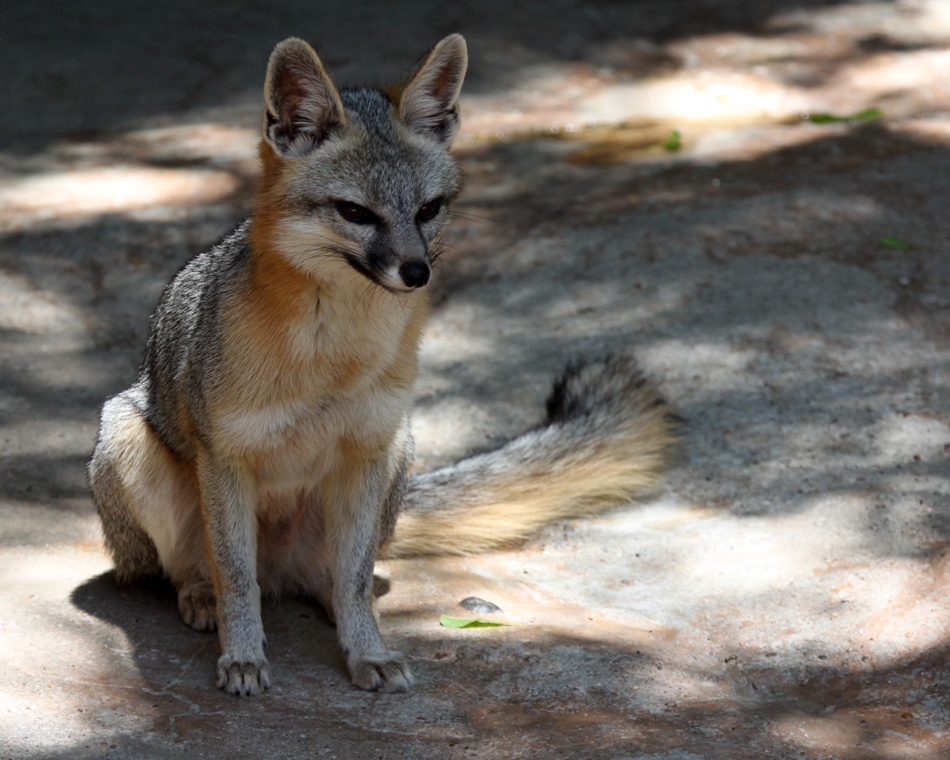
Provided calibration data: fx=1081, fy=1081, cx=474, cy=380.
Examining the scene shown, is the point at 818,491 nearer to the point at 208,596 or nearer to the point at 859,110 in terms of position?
the point at 208,596

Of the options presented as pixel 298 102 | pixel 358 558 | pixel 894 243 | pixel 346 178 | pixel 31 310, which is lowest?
pixel 358 558

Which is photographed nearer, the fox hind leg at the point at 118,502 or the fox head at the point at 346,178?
the fox head at the point at 346,178

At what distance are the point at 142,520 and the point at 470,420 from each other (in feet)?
7.03

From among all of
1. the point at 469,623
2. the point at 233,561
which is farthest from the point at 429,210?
the point at 469,623

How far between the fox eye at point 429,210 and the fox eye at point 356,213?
6.7 inches

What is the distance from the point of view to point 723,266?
6.53 metres

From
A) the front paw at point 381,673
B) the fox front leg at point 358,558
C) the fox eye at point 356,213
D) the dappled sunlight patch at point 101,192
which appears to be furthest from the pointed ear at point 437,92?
the dappled sunlight patch at point 101,192

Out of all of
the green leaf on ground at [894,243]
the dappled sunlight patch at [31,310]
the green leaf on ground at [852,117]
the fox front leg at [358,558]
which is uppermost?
the green leaf on ground at [852,117]

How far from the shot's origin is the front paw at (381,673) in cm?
362

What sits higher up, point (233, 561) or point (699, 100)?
point (699, 100)

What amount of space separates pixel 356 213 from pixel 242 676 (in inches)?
61.4

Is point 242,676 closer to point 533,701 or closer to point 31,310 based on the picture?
point 533,701

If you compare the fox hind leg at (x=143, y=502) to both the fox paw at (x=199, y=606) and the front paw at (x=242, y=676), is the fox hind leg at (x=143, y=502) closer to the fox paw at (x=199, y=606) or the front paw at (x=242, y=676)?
the fox paw at (x=199, y=606)

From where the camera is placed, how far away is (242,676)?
356cm
